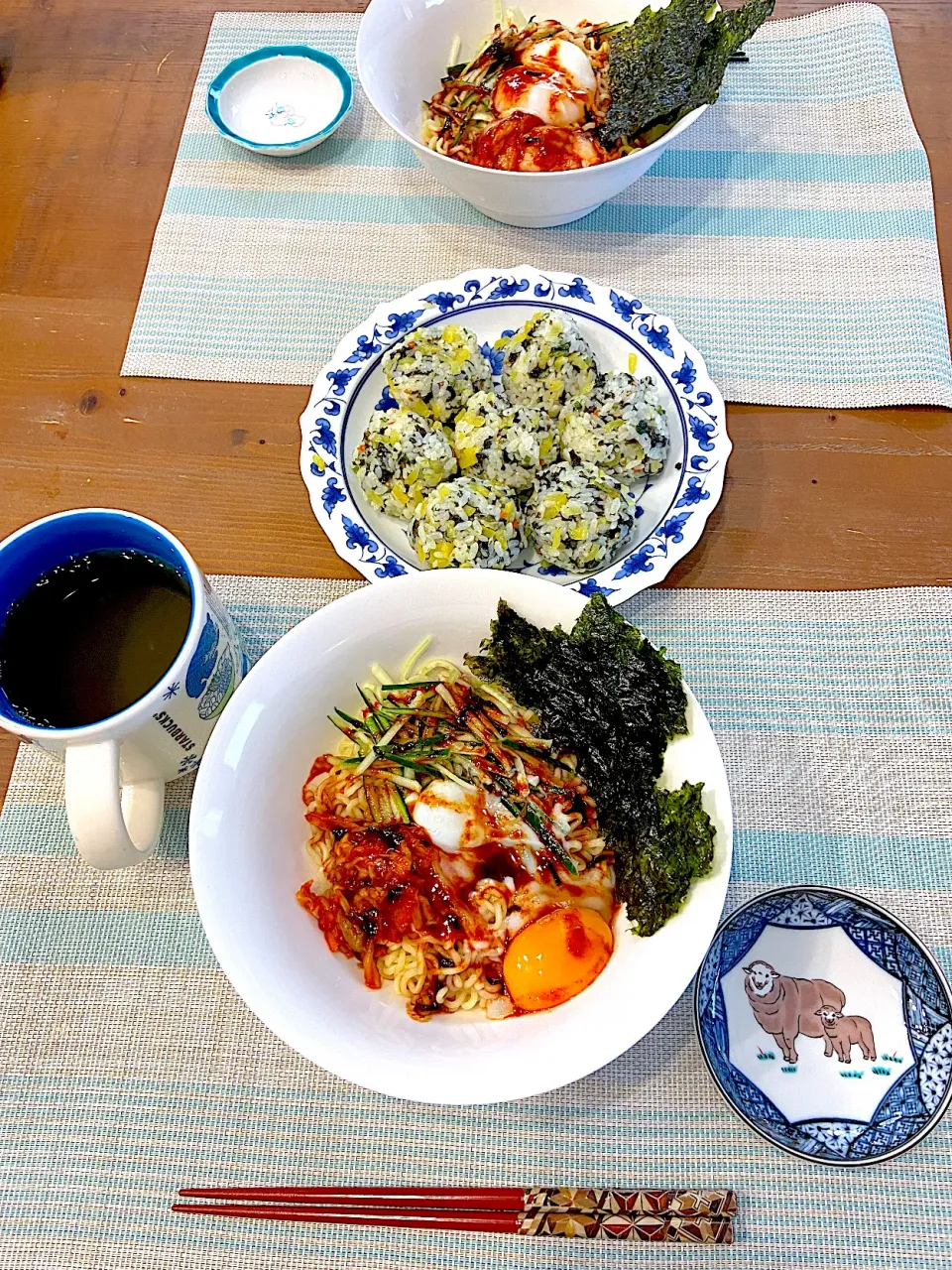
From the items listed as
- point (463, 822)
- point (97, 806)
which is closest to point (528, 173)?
point (463, 822)

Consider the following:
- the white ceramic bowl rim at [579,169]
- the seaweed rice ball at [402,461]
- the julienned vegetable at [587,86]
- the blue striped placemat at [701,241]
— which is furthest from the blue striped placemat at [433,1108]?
the julienned vegetable at [587,86]

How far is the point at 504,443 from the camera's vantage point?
5.26 ft

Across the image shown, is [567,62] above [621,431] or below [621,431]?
above

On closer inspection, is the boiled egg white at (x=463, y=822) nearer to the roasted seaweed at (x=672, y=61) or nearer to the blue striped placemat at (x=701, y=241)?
the blue striped placemat at (x=701, y=241)

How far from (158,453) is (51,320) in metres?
0.48

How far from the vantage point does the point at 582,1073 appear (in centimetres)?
109

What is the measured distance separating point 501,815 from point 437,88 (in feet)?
5.53

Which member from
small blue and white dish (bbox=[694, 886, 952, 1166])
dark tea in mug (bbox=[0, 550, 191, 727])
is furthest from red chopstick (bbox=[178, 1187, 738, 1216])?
dark tea in mug (bbox=[0, 550, 191, 727])

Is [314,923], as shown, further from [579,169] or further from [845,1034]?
[579,169]

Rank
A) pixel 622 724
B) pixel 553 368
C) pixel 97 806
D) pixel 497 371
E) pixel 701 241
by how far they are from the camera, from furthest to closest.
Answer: pixel 701 241, pixel 497 371, pixel 553 368, pixel 622 724, pixel 97 806

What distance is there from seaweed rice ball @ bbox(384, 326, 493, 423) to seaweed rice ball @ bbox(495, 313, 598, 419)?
0.25ft

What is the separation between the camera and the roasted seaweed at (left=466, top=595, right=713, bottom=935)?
1154 millimetres

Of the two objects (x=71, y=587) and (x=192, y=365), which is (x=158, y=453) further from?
(x=71, y=587)

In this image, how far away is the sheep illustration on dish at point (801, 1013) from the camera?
127 centimetres
